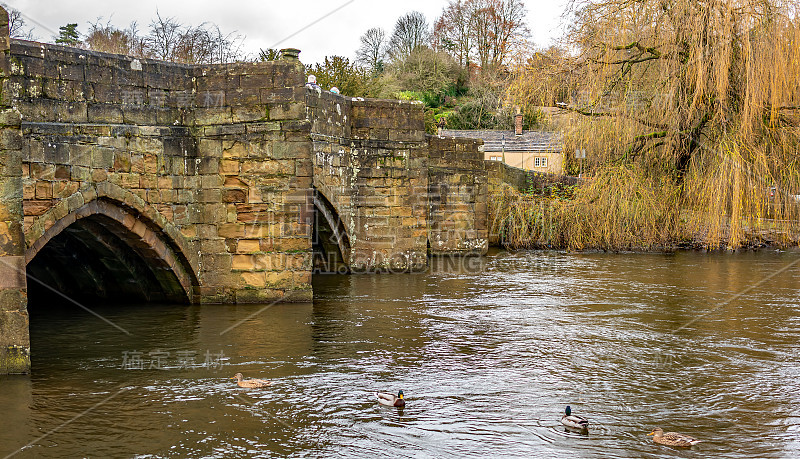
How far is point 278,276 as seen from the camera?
11406mm

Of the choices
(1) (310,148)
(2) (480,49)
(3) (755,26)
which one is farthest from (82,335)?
(2) (480,49)

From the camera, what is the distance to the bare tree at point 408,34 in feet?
164

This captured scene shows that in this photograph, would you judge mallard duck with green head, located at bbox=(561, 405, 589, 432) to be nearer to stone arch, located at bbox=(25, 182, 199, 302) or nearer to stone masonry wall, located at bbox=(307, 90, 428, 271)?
stone arch, located at bbox=(25, 182, 199, 302)

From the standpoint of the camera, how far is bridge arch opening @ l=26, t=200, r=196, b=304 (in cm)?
1023

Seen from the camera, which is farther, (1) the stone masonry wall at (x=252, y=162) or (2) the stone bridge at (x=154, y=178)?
(1) the stone masonry wall at (x=252, y=162)

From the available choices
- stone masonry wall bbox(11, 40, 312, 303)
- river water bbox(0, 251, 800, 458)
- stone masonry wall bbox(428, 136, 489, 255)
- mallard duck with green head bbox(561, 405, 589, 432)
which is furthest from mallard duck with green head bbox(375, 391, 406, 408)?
stone masonry wall bbox(428, 136, 489, 255)

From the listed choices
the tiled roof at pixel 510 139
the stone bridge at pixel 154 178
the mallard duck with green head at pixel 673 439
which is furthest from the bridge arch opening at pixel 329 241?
the tiled roof at pixel 510 139

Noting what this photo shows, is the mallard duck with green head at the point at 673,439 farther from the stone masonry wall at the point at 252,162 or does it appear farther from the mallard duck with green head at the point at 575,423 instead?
the stone masonry wall at the point at 252,162

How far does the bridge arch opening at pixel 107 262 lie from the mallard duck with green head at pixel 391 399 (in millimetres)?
4416

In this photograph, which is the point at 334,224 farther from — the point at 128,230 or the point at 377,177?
the point at 128,230

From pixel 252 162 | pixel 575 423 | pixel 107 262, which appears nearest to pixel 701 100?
pixel 252 162

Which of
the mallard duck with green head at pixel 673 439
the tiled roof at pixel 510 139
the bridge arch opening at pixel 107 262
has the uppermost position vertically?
the tiled roof at pixel 510 139

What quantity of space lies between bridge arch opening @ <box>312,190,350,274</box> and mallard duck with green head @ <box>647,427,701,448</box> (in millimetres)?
9610

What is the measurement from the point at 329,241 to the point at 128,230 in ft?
19.7
